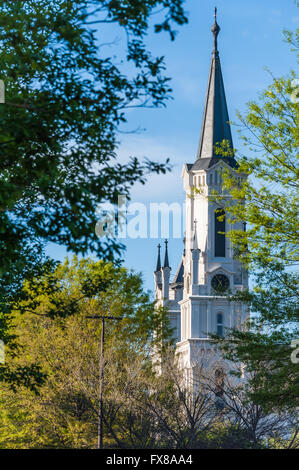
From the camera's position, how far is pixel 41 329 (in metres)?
38.2

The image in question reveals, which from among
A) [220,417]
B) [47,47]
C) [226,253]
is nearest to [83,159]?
[47,47]

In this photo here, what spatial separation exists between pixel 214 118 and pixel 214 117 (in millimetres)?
145

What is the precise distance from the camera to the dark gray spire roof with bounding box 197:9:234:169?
4043 inches

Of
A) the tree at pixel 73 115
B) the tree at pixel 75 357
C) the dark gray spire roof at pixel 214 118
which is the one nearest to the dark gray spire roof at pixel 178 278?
the dark gray spire roof at pixel 214 118

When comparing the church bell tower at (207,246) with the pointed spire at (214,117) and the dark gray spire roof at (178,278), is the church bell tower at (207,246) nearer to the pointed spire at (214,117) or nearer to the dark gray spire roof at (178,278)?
the pointed spire at (214,117)

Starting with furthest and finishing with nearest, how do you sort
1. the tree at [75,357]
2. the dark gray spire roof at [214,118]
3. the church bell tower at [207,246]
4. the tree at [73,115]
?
the dark gray spire roof at [214,118], the church bell tower at [207,246], the tree at [75,357], the tree at [73,115]

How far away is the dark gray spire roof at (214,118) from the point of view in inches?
4043

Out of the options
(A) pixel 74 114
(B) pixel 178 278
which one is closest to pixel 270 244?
(A) pixel 74 114

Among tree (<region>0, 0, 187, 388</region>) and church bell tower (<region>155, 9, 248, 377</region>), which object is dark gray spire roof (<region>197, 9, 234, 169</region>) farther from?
tree (<region>0, 0, 187, 388</region>)

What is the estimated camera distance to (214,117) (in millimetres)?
102875

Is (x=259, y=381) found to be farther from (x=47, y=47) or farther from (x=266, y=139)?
(x=47, y=47)
